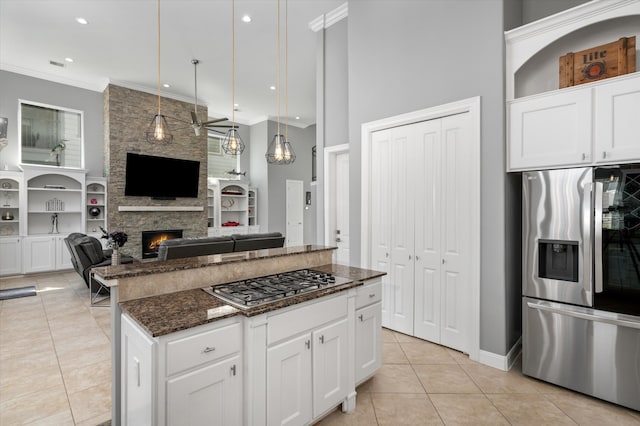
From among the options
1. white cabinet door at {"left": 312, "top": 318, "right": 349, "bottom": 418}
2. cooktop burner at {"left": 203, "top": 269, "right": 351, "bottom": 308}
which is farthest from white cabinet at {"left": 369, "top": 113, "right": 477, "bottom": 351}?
white cabinet door at {"left": 312, "top": 318, "right": 349, "bottom": 418}

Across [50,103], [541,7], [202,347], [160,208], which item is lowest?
[202,347]

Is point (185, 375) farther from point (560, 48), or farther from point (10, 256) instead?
point (10, 256)

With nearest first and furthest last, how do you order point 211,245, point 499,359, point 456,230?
point 499,359
point 456,230
point 211,245

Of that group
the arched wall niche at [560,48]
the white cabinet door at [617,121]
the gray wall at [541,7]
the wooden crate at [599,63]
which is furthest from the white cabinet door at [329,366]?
the gray wall at [541,7]

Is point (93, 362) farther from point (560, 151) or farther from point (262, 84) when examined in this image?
point (262, 84)

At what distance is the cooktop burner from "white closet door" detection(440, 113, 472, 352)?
1.38m

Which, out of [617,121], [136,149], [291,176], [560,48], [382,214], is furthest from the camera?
[291,176]

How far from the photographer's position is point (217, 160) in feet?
30.2

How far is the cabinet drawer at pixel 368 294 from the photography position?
93.1 inches

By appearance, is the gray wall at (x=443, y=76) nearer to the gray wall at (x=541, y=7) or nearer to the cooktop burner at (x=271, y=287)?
the gray wall at (x=541, y=7)

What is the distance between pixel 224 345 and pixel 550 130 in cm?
287

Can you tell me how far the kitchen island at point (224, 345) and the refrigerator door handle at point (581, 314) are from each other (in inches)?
56.2

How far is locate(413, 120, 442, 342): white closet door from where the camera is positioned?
322 centimetres

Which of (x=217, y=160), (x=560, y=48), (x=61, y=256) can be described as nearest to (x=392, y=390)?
(x=560, y=48)
